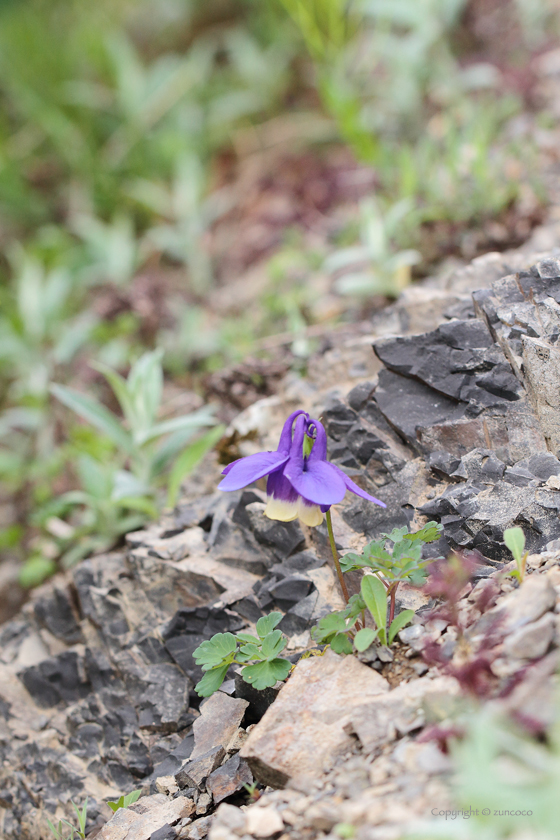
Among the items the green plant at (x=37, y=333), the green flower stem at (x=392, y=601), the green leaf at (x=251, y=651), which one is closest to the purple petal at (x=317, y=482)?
the green flower stem at (x=392, y=601)

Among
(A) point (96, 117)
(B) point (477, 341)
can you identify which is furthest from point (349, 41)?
(B) point (477, 341)

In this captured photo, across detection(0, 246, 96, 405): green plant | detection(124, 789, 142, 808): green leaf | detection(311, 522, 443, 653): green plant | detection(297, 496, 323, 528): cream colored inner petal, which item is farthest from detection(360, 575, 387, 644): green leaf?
detection(0, 246, 96, 405): green plant

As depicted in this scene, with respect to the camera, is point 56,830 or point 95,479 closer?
point 56,830

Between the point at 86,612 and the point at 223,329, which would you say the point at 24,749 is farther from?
the point at 223,329

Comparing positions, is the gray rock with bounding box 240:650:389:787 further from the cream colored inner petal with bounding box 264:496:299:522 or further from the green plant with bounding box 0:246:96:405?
the green plant with bounding box 0:246:96:405

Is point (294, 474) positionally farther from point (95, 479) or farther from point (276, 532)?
point (95, 479)

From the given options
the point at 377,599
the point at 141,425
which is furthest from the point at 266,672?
the point at 141,425
